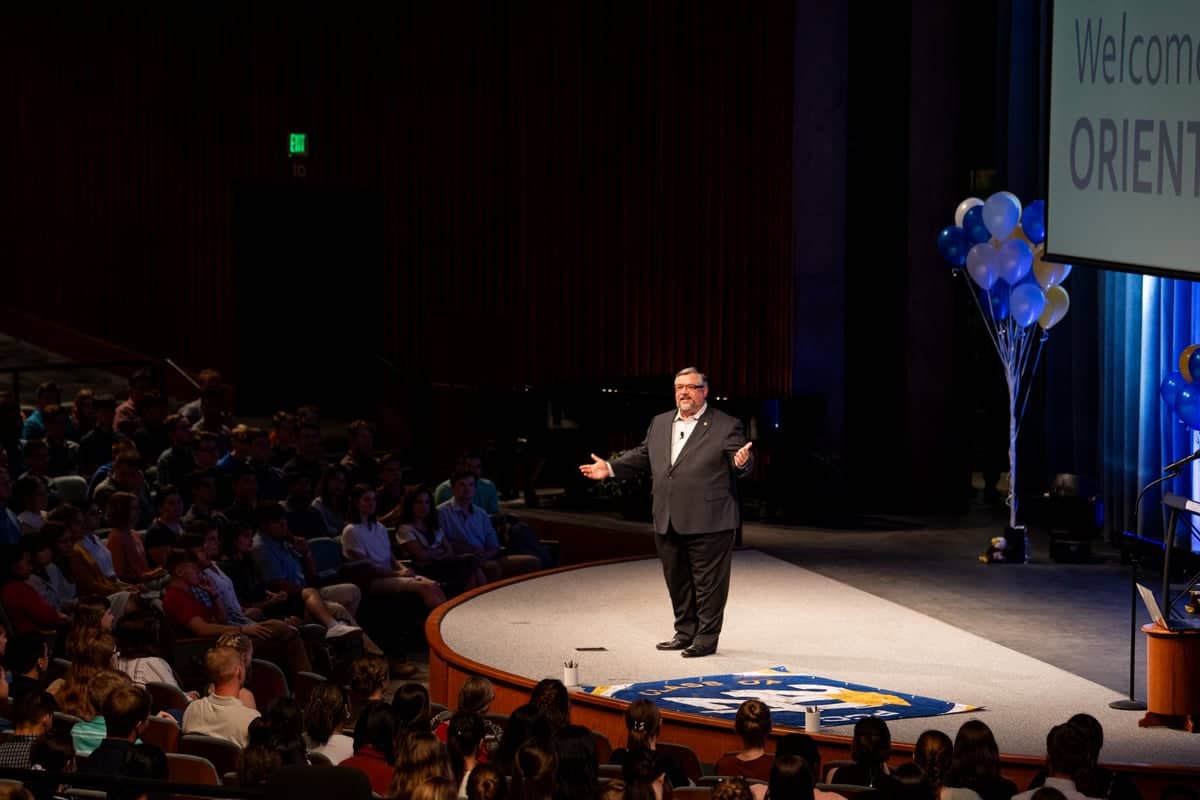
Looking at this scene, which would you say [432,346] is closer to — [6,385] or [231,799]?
[6,385]

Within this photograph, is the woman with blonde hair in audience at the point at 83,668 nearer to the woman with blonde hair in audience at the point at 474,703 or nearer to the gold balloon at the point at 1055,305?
the woman with blonde hair in audience at the point at 474,703

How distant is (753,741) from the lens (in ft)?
16.4

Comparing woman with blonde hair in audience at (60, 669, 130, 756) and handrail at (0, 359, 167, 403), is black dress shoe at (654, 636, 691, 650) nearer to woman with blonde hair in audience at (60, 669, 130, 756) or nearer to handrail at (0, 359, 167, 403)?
woman with blonde hair in audience at (60, 669, 130, 756)

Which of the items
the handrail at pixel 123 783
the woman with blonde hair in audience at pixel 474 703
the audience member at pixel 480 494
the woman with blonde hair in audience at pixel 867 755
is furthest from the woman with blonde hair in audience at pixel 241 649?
the audience member at pixel 480 494

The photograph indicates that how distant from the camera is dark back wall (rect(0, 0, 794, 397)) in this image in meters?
13.0

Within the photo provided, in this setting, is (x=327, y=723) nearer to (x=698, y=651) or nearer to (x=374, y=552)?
(x=698, y=651)

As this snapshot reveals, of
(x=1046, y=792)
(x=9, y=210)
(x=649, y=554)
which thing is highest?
(x=9, y=210)

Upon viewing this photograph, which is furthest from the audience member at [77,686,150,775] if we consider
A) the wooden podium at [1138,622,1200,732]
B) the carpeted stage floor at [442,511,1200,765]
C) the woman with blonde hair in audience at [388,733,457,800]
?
the wooden podium at [1138,622,1200,732]

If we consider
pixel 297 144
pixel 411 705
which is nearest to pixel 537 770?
pixel 411 705

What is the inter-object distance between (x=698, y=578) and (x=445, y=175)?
7.84 m

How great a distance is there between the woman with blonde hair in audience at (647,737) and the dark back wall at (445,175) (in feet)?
26.8

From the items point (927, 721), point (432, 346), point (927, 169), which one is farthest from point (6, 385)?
point (927, 721)

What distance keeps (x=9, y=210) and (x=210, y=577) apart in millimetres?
9171

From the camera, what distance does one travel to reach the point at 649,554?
1030 centimetres
